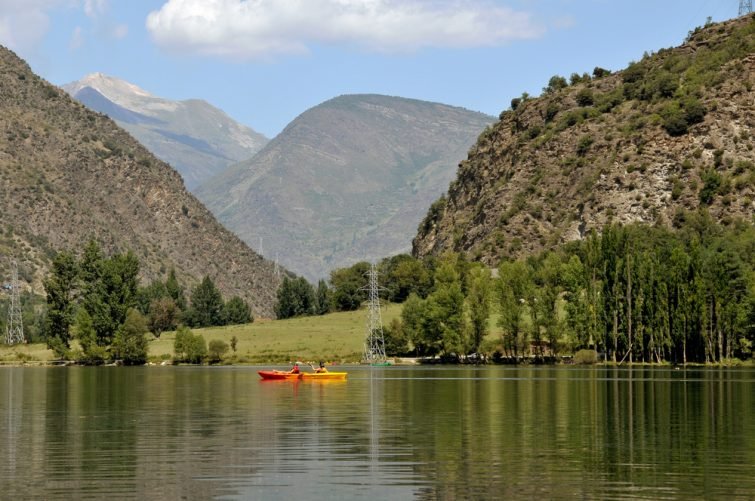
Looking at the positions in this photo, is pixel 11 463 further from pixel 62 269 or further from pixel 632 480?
pixel 62 269

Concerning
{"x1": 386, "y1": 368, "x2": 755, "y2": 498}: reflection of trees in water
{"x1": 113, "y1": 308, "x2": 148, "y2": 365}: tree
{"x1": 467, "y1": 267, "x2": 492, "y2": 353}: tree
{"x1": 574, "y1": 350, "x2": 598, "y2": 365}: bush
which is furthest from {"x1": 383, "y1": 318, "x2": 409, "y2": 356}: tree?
{"x1": 386, "y1": 368, "x2": 755, "y2": 498}: reflection of trees in water

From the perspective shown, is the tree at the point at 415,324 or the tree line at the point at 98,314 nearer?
the tree at the point at 415,324

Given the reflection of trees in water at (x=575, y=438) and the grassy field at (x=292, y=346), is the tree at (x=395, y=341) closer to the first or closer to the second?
the grassy field at (x=292, y=346)

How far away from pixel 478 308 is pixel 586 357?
16886 mm

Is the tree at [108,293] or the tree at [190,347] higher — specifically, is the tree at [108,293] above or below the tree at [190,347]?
above

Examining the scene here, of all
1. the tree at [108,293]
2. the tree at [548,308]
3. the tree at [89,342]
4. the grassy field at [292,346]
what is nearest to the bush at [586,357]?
the tree at [548,308]

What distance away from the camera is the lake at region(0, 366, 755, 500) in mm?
38688

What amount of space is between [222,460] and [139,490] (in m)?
7.99

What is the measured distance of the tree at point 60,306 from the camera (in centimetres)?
17912

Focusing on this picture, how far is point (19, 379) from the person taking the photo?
12600 centimetres

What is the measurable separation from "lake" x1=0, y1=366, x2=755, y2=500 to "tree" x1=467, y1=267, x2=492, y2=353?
6469cm

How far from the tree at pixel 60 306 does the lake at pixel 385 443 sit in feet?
285

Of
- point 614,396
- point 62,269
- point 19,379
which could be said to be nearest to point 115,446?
point 614,396

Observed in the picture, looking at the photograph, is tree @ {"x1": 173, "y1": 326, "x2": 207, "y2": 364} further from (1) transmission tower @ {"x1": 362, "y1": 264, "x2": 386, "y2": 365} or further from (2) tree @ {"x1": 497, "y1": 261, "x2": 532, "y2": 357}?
(2) tree @ {"x1": 497, "y1": 261, "x2": 532, "y2": 357}
